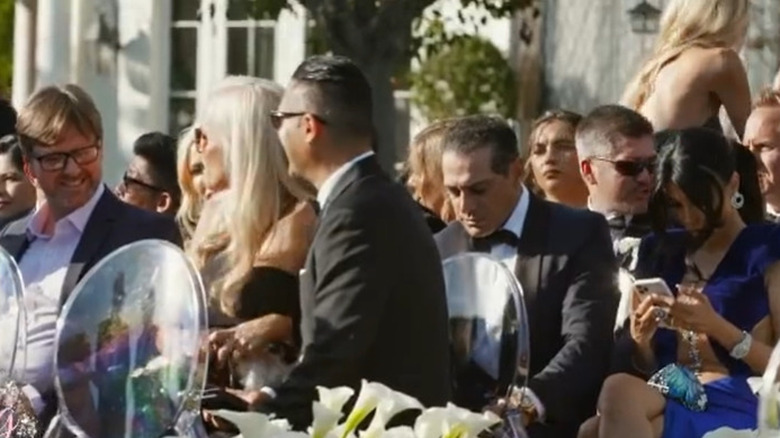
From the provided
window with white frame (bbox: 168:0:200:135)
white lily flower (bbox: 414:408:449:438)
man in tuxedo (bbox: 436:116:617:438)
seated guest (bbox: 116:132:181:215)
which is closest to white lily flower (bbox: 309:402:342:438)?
white lily flower (bbox: 414:408:449:438)

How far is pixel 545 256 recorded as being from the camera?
583cm

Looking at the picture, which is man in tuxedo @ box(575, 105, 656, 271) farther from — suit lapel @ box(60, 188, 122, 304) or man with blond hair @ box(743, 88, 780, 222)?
suit lapel @ box(60, 188, 122, 304)

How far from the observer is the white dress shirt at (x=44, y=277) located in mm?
5777

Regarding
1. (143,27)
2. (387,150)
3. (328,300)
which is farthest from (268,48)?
(328,300)

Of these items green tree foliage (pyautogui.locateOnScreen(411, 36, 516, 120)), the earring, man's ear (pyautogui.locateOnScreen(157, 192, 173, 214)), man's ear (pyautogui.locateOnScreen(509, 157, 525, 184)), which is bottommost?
green tree foliage (pyautogui.locateOnScreen(411, 36, 516, 120))

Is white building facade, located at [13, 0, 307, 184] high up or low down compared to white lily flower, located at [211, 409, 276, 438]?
down

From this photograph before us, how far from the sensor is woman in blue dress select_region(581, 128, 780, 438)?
5562 millimetres

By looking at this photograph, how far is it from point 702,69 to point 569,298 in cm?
142

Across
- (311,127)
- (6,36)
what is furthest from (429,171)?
(6,36)

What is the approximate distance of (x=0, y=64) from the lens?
18.4m

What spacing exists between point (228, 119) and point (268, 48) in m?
10.2

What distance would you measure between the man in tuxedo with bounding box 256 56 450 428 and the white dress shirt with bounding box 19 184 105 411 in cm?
79

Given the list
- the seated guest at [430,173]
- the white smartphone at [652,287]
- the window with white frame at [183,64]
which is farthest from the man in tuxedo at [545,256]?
the window with white frame at [183,64]

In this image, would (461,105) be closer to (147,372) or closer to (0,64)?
(0,64)
